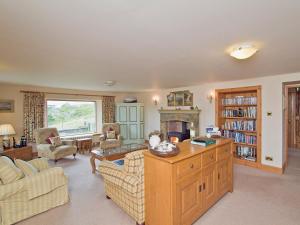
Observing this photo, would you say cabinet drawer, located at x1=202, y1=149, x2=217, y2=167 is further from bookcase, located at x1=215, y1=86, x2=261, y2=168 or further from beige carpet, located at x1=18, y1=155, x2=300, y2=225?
bookcase, located at x1=215, y1=86, x2=261, y2=168

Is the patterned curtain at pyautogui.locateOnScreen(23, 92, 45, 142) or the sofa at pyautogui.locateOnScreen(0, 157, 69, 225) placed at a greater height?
the patterned curtain at pyautogui.locateOnScreen(23, 92, 45, 142)

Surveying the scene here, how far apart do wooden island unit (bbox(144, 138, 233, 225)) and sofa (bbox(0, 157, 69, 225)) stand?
60.6 inches

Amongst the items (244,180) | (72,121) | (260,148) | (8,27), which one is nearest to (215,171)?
(244,180)

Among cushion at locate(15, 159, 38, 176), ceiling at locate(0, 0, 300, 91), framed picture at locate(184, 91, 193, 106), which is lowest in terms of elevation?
cushion at locate(15, 159, 38, 176)

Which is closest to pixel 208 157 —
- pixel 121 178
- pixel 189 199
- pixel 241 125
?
pixel 189 199

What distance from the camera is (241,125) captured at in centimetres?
484

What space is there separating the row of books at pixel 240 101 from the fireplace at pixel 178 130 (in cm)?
164

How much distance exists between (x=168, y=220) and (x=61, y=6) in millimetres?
2329

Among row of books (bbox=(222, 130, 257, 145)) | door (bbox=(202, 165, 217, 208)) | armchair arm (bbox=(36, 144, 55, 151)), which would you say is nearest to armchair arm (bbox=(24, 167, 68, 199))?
door (bbox=(202, 165, 217, 208))

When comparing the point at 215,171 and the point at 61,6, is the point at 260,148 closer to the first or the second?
the point at 215,171

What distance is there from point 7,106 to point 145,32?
549cm

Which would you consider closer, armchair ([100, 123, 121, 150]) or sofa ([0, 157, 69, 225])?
sofa ([0, 157, 69, 225])

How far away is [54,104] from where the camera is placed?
20.9 ft

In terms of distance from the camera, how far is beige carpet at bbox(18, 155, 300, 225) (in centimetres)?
238
